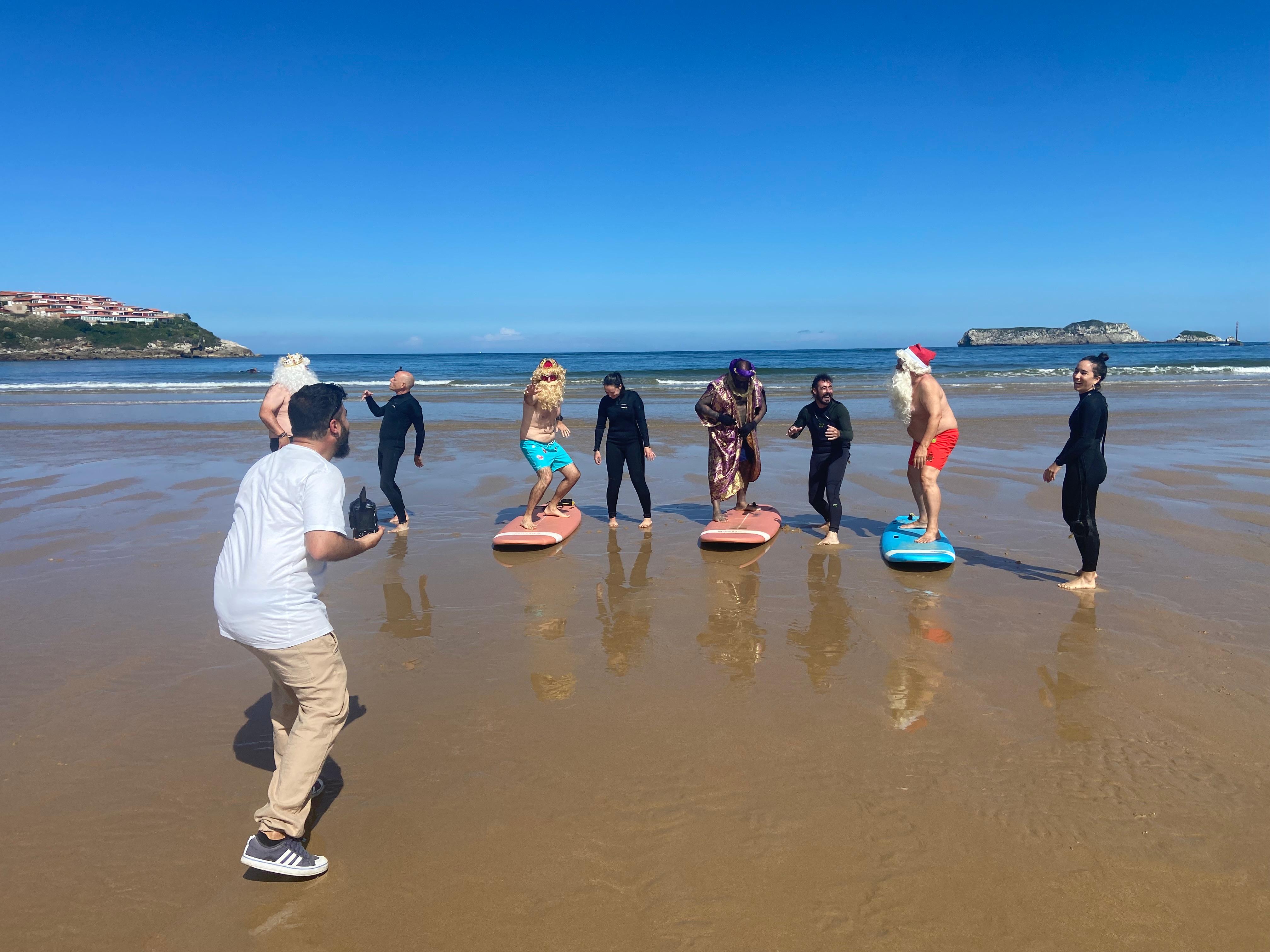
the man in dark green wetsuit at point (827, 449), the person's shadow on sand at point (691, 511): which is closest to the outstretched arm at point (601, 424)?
the person's shadow on sand at point (691, 511)

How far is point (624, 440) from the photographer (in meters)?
8.55

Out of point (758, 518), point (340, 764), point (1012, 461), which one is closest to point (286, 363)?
point (340, 764)

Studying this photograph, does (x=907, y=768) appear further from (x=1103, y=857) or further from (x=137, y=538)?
(x=137, y=538)

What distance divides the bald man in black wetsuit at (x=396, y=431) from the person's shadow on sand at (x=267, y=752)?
3.90m

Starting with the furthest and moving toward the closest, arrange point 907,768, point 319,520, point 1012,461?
point 1012,461, point 907,768, point 319,520

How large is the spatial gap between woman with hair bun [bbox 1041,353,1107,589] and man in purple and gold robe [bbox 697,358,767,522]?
2.99 metres

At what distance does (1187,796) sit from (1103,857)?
0.74 m

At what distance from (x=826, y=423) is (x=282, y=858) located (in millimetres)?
6454

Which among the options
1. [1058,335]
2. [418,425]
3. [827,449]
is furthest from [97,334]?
[1058,335]

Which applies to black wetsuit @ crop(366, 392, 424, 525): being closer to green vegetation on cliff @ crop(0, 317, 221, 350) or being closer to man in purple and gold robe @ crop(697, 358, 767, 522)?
man in purple and gold robe @ crop(697, 358, 767, 522)

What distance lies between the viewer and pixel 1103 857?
115 inches

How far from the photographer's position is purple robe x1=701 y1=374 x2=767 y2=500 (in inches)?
319

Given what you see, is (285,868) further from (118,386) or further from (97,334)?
(97,334)

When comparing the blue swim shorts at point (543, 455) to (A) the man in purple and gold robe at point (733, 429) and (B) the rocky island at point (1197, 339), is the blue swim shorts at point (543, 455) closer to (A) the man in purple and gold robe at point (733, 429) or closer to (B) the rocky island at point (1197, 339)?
(A) the man in purple and gold robe at point (733, 429)
